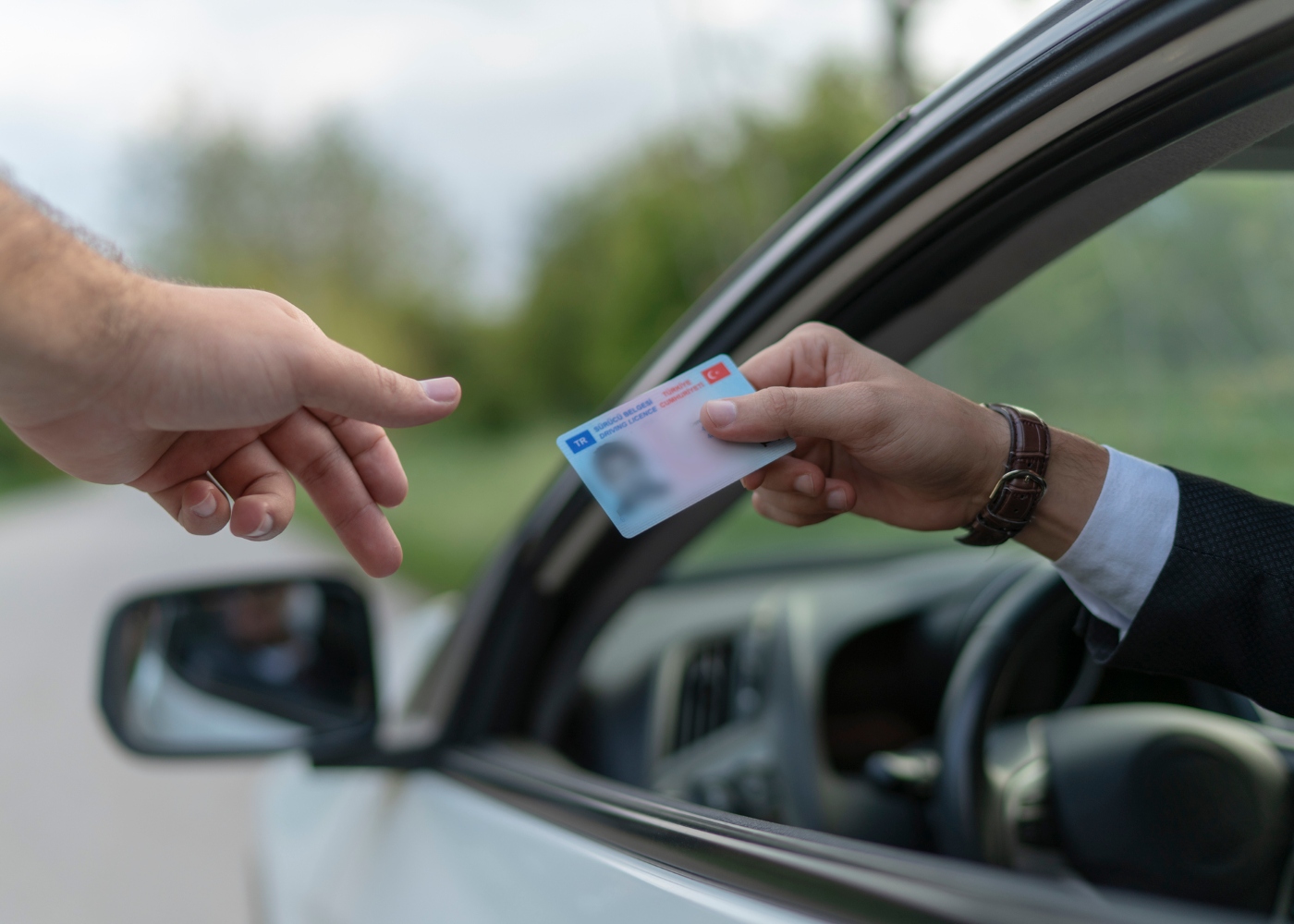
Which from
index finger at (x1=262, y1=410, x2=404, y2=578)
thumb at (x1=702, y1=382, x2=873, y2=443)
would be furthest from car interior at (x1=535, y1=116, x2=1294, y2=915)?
index finger at (x1=262, y1=410, x2=404, y2=578)

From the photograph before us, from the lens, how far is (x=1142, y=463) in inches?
44.3

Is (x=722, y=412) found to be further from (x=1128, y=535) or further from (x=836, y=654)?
(x=836, y=654)

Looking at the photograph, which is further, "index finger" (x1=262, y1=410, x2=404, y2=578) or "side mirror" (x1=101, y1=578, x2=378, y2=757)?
"side mirror" (x1=101, y1=578, x2=378, y2=757)

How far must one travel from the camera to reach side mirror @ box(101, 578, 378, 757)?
171cm

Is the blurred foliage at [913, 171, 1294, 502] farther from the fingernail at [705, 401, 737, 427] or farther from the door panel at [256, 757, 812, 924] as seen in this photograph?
the door panel at [256, 757, 812, 924]

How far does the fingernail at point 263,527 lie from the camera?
0.97 metres

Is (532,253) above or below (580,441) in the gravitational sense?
above

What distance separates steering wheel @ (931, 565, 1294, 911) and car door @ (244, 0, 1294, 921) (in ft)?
0.75

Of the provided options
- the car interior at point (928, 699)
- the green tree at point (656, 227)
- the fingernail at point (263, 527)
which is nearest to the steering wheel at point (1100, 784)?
the car interior at point (928, 699)

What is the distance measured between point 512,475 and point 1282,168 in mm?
7856

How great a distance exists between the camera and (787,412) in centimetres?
101

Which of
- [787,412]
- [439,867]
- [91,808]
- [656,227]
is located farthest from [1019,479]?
[656,227]

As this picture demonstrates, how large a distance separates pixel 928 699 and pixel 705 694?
491 mm

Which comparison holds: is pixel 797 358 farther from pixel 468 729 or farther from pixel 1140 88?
pixel 468 729
